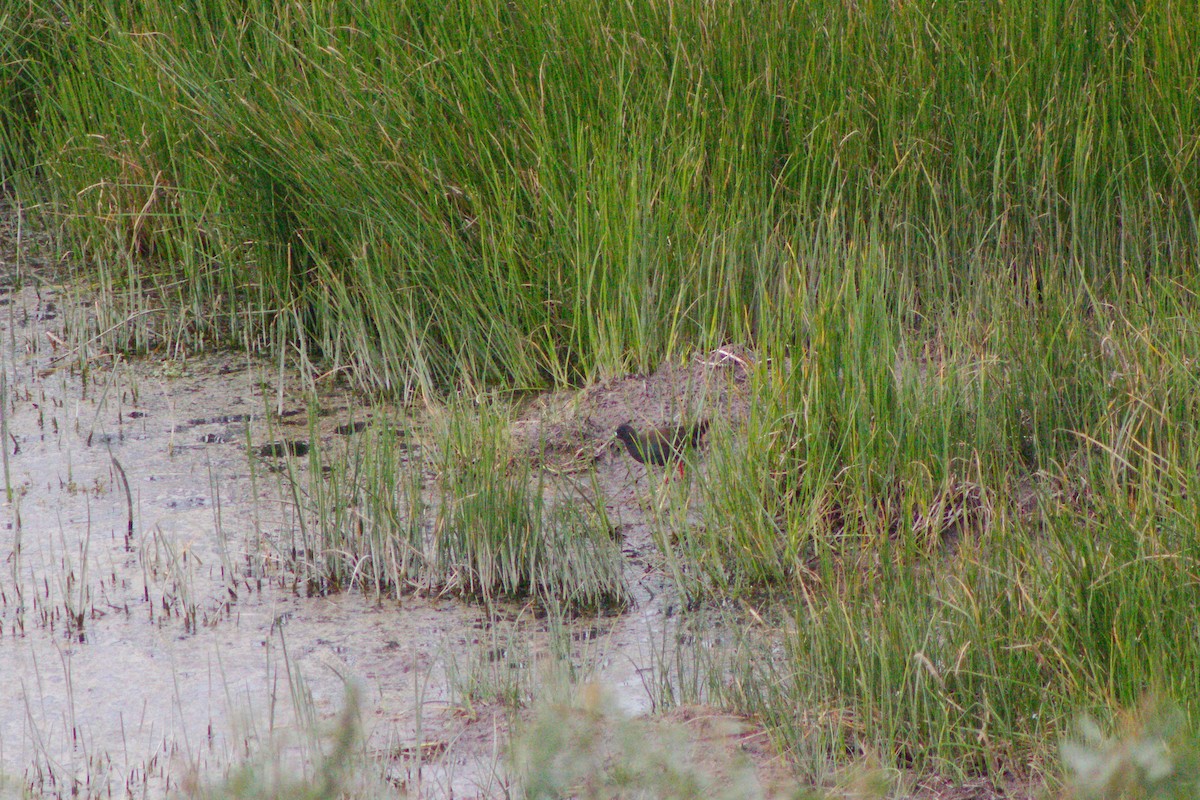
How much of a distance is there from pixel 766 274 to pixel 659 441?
2.34ft

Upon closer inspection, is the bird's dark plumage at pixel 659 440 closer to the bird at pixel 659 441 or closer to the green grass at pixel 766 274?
the bird at pixel 659 441

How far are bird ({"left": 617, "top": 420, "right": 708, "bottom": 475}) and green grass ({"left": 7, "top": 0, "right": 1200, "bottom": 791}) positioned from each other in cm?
25

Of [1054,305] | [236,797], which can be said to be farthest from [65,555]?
[1054,305]

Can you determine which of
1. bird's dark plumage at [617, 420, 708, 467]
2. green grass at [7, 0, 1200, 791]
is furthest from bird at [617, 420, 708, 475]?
green grass at [7, 0, 1200, 791]

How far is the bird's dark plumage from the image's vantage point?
141 inches

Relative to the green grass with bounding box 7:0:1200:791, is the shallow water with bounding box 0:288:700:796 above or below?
below

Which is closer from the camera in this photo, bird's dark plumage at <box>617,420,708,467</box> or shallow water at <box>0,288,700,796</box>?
shallow water at <box>0,288,700,796</box>

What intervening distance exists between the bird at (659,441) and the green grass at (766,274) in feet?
0.83

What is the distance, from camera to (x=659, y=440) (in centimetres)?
359

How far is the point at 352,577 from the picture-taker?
3.23 metres

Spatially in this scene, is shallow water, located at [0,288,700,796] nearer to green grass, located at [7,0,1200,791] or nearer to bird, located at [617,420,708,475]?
bird, located at [617,420,708,475]

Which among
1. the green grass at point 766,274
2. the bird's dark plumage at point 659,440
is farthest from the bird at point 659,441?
the green grass at point 766,274

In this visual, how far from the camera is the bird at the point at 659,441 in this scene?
3588mm

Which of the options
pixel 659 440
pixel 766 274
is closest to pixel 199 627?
pixel 659 440
